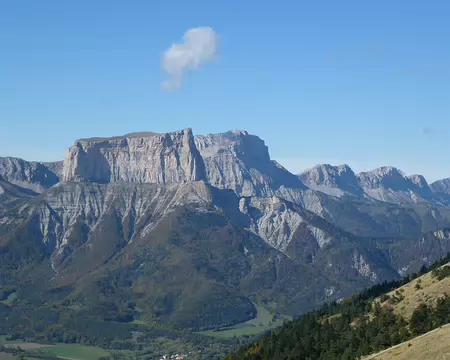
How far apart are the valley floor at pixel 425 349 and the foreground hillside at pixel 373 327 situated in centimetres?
37

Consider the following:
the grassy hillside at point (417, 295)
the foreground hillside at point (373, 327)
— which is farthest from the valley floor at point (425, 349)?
the grassy hillside at point (417, 295)

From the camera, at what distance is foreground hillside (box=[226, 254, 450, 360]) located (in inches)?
5763

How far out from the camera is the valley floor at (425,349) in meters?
116


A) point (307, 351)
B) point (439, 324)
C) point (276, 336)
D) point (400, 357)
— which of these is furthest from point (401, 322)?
point (276, 336)

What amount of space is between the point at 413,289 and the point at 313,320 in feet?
99.6

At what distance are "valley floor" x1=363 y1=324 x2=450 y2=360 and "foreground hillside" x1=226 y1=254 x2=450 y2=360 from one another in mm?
371

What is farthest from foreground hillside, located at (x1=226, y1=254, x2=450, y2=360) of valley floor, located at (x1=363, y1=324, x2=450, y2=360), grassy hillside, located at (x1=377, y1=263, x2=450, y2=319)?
valley floor, located at (x1=363, y1=324, x2=450, y2=360)

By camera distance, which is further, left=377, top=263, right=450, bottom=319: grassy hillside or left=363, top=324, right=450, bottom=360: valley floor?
left=377, top=263, right=450, bottom=319: grassy hillside

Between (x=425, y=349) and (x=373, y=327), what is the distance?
138ft

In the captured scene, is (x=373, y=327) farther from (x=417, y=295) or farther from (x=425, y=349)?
(x=425, y=349)

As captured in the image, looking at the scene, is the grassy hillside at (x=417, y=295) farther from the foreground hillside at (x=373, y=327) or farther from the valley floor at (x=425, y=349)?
the valley floor at (x=425, y=349)

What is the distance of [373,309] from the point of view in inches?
7141

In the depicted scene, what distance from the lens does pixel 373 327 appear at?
161125 millimetres

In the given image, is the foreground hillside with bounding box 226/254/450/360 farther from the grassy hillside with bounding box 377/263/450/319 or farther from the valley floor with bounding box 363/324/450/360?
the valley floor with bounding box 363/324/450/360
